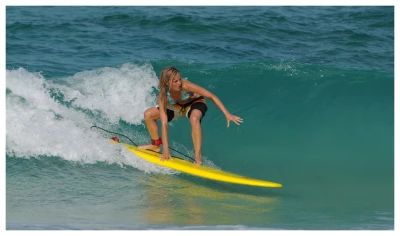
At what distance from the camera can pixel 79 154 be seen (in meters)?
7.92

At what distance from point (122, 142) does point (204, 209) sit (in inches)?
107

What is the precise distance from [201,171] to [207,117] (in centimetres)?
291

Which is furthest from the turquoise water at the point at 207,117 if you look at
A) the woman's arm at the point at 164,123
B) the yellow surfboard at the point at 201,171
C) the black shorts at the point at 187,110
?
the black shorts at the point at 187,110

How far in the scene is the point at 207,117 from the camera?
998 cm

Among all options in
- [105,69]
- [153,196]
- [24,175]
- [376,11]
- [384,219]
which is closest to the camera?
[384,219]

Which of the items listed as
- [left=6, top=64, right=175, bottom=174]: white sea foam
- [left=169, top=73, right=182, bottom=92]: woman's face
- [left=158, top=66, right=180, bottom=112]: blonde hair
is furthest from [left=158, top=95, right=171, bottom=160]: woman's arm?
[left=6, top=64, right=175, bottom=174]: white sea foam

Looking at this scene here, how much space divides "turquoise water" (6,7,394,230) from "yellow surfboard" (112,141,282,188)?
0.15 metres

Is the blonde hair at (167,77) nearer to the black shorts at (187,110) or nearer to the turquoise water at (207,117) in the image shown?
the black shorts at (187,110)

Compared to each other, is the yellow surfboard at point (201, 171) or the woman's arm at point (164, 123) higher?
the woman's arm at point (164, 123)

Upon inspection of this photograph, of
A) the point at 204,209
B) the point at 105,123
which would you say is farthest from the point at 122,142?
the point at 204,209

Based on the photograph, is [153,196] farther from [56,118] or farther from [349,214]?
[56,118]

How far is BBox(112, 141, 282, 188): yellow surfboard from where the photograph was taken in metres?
6.84

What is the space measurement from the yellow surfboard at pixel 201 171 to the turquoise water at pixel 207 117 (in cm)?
15

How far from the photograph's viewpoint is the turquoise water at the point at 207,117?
6.41 metres
